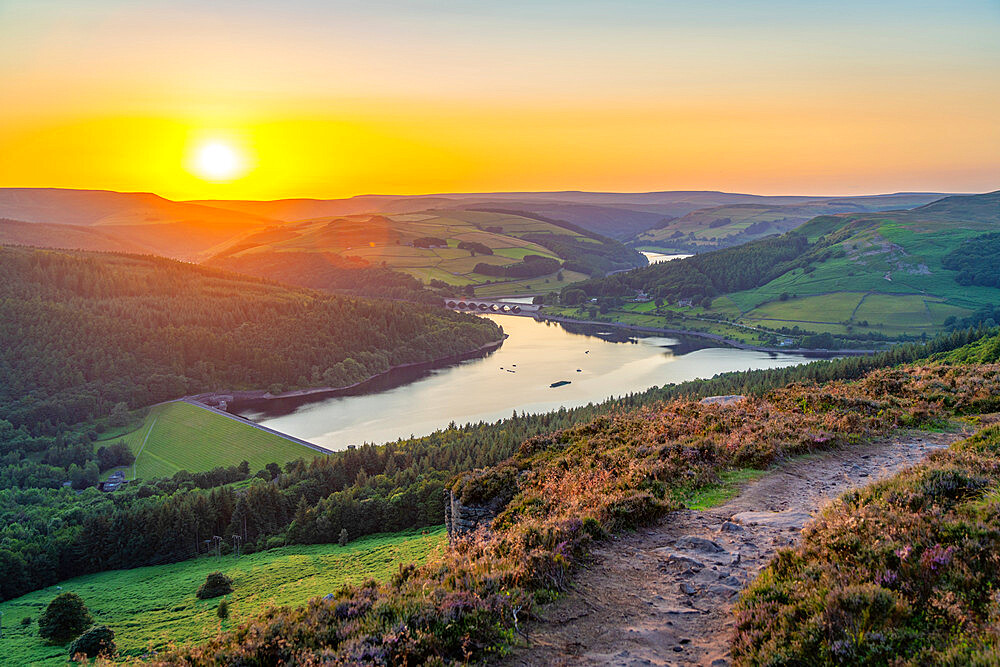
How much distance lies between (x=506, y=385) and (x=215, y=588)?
74929 mm

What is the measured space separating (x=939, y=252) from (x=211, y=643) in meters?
217

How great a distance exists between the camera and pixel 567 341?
150625mm

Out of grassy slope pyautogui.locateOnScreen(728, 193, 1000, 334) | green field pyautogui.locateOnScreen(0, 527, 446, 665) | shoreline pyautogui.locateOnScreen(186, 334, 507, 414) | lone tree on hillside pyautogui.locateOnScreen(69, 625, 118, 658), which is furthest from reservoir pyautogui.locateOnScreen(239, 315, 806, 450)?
lone tree on hillside pyautogui.locateOnScreen(69, 625, 118, 658)

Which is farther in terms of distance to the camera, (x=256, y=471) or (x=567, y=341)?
(x=567, y=341)

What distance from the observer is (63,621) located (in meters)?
33.3

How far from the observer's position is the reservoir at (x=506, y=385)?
91.2m

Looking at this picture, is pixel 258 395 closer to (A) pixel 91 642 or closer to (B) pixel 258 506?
(B) pixel 258 506

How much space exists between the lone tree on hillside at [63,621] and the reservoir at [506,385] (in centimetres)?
4808

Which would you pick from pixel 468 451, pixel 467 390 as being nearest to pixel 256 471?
pixel 468 451

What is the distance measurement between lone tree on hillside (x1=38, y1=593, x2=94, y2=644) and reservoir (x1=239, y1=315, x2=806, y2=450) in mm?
48080

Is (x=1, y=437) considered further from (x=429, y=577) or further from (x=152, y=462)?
(x=429, y=577)

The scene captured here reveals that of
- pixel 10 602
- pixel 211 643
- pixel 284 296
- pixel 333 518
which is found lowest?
pixel 10 602

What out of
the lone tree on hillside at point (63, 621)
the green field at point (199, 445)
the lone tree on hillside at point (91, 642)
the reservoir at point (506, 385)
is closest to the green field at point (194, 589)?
the lone tree on hillside at point (63, 621)

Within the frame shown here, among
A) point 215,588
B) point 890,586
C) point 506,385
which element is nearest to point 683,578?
point 890,586
